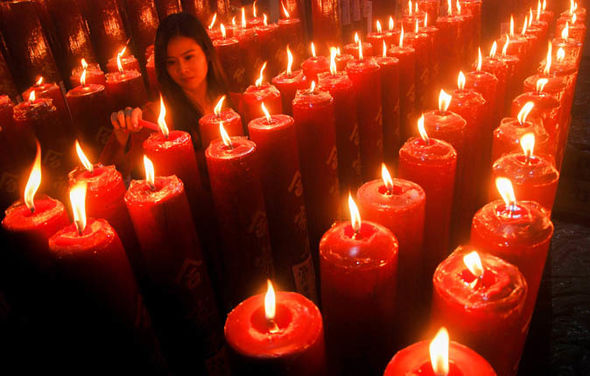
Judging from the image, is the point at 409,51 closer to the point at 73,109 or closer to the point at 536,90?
the point at 536,90

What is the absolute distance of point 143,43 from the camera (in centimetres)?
238

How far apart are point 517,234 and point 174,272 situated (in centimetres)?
74

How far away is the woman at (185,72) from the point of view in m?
2.01

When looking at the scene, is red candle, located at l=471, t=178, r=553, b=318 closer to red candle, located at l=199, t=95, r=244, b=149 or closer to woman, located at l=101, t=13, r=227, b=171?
red candle, located at l=199, t=95, r=244, b=149

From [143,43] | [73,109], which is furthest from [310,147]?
[143,43]

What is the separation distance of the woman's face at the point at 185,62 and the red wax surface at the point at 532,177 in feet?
4.96

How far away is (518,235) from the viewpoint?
82 cm

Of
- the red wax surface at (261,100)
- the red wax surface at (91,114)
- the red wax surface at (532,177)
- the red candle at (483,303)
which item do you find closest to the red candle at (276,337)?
the red candle at (483,303)

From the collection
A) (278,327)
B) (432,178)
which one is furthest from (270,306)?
(432,178)

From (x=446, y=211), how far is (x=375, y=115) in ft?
1.86

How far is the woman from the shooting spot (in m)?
2.01

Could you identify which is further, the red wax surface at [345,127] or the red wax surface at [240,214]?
the red wax surface at [345,127]

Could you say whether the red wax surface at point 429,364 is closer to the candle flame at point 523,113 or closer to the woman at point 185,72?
the candle flame at point 523,113

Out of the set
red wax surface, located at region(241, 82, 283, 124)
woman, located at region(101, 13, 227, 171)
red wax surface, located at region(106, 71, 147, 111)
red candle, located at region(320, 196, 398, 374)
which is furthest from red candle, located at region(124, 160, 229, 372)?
woman, located at region(101, 13, 227, 171)
